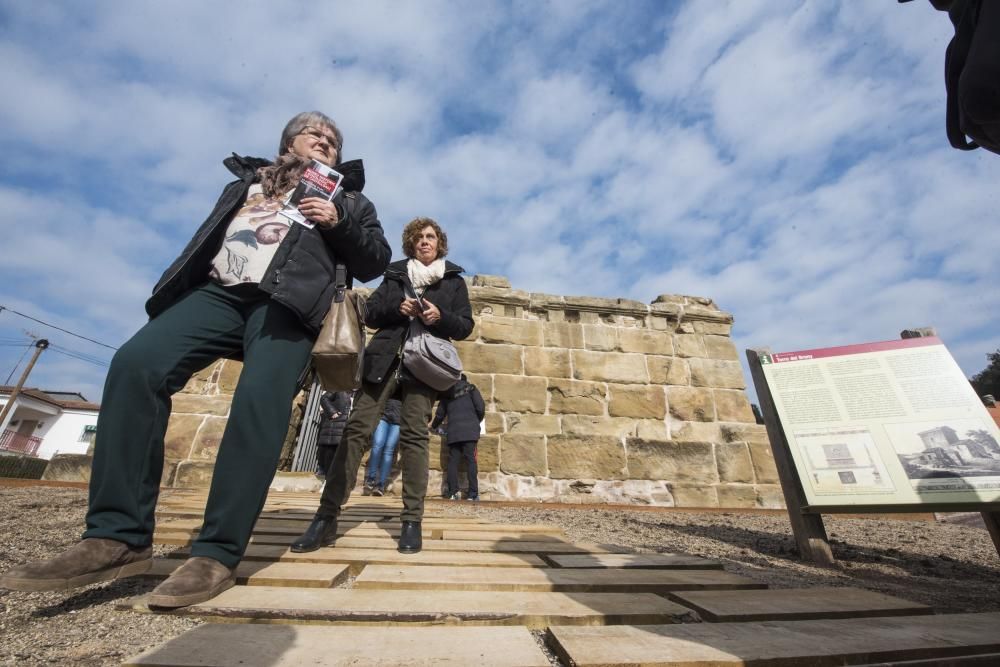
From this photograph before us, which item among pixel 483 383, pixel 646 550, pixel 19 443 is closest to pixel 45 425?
pixel 19 443

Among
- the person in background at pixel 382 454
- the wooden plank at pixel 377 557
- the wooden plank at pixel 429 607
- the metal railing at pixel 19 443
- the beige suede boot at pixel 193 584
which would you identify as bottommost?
the wooden plank at pixel 429 607

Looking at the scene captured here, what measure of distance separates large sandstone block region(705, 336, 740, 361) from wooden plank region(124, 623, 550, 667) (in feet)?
21.1

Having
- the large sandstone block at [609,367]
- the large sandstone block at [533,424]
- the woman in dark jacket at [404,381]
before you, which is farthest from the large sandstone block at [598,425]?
the woman in dark jacket at [404,381]

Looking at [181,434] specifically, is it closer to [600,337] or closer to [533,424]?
[533,424]

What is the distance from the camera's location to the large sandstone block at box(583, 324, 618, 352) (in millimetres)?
6633

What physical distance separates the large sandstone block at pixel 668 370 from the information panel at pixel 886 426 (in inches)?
→ 128

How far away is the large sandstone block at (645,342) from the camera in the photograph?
6.68 m

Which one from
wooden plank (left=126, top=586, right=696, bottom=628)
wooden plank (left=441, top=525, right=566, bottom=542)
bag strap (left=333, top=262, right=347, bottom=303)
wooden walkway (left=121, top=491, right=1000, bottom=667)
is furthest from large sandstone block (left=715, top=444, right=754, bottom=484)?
bag strap (left=333, top=262, right=347, bottom=303)

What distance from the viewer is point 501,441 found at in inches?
234

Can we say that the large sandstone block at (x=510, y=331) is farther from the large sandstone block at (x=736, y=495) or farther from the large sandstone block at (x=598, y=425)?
the large sandstone block at (x=736, y=495)

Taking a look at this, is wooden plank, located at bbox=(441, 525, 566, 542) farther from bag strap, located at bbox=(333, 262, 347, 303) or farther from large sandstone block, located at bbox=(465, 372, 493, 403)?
large sandstone block, located at bbox=(465, 372, 493, 403)

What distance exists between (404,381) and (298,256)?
0.96 metres

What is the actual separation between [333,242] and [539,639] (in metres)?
1.58

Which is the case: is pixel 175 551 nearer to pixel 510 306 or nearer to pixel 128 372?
pixel 128 372
